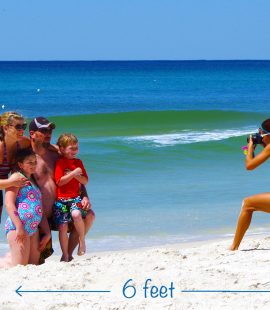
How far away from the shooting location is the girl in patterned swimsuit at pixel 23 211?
5.90 meters

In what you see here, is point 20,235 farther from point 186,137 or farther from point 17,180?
point 186,137

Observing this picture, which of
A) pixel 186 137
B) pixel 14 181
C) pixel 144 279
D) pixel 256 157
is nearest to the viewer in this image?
pixel 144 279

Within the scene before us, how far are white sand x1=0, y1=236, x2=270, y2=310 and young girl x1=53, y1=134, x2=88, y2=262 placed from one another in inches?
13.1

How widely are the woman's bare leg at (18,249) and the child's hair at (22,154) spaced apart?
57 cm

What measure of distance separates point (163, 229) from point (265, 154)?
326cm

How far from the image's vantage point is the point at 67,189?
624 centimetres

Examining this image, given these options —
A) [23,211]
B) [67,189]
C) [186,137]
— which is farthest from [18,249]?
[186,137]

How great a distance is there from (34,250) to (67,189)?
0.57 m

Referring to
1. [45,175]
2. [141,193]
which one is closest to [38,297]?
[45,175]

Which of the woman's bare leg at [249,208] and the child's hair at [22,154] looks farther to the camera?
the woman's bare leg at [249,208]

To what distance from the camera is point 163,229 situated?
897 centimetres

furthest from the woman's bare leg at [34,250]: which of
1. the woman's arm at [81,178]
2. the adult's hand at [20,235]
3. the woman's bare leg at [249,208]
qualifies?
the woman's bare leg at [249,208]

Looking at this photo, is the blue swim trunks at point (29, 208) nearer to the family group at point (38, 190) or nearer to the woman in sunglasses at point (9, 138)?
the family group at point (38, 190)

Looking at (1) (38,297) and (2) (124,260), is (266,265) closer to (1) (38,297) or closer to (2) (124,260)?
(2) (124,260)
